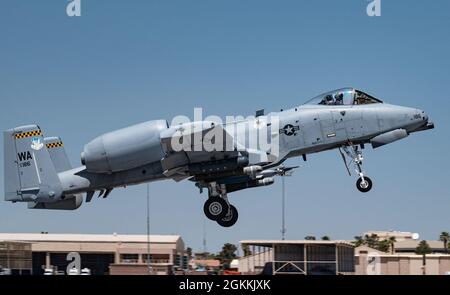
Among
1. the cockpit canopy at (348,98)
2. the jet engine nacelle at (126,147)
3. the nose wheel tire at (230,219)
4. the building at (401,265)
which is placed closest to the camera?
the jet engine nacelle at (126,147)

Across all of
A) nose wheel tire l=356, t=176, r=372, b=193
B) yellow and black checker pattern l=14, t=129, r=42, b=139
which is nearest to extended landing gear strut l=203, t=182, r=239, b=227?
nose wheel tire l=356, t=176, r=372, b=193

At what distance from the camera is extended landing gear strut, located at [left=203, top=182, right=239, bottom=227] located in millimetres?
29281

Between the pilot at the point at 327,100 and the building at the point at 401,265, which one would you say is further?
the building at the point at 401,265

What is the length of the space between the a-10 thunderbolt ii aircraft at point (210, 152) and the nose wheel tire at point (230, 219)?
38mm

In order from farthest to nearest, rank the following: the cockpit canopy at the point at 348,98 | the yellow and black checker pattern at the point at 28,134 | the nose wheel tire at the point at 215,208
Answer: the yellow and black checker pattern at the point at 28,134 → the nose wheel tire at the point at 215,208 → the cockpit canopy at the point at 348,98

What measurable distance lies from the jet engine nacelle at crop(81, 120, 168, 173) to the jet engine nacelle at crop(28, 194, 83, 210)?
2669 millimetres

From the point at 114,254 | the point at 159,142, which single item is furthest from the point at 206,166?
the point at 114,254

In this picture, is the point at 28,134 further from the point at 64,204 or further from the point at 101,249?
the point at 101,249

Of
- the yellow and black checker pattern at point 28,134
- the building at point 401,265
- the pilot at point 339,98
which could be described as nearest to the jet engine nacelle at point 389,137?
the pilot at point 339,98

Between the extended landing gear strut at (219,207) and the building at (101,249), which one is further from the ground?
the extended landing gear strut at (219,207)

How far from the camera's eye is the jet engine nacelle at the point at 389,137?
28.8 m

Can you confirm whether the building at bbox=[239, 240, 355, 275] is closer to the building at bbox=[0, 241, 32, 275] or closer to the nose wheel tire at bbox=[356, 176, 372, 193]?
the nose wheel tire at bbox=[356, 176, 372, 193]

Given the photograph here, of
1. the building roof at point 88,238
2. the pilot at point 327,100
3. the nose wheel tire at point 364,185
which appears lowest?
the building roof at point 88,238

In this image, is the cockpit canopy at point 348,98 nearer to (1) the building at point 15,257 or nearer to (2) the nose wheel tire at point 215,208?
(2) the nose wheel tire at point 215,208
